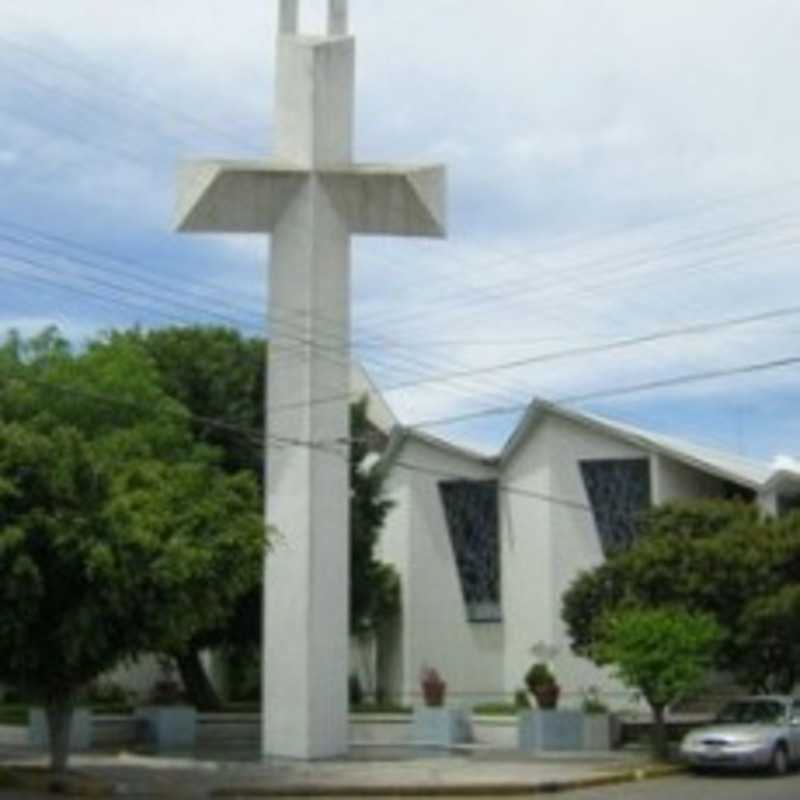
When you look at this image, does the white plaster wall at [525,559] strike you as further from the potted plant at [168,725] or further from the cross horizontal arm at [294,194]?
the cross horizontal arm at [294,194]

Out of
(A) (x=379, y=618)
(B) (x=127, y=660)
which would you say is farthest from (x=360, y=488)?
(B) (x=127, y=660)

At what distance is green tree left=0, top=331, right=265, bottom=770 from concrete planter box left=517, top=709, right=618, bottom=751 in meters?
11.1

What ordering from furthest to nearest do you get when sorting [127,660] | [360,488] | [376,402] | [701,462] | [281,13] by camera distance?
[376,402] → [701,462] → [360,488] → [281,13] → [127,660]

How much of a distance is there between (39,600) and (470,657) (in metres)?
29.5

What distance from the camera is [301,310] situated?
35812 mm

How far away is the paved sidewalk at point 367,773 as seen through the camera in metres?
28.5

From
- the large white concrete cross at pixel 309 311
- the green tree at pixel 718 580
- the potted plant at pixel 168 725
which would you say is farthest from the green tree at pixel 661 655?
the potted plant at pixel 168 725

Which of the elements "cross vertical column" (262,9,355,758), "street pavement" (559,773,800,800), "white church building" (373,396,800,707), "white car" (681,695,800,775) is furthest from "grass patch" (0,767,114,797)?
"white church building" (373,396,800,707)

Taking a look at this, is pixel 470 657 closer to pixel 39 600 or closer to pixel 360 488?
pixel 360 488

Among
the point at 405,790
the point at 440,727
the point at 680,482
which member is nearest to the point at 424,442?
the point at 680,482

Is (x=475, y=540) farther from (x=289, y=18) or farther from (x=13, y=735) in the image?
(x=289, y=18)

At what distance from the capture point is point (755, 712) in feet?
114

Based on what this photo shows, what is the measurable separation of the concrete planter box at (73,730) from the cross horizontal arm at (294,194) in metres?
10.8

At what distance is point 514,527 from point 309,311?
20107 mm
